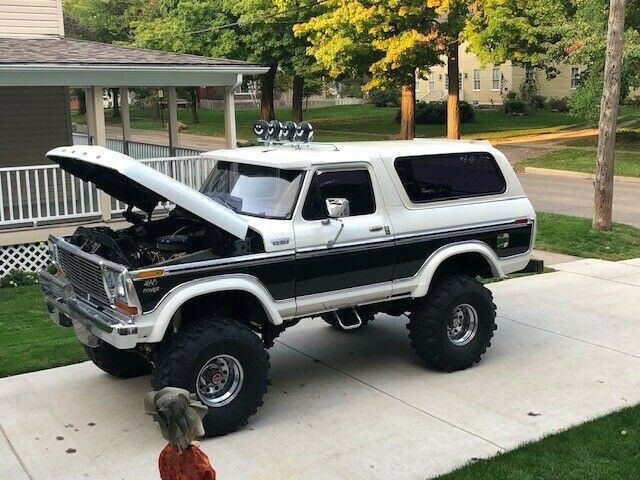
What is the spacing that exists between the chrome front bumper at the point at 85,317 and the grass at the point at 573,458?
2359mm

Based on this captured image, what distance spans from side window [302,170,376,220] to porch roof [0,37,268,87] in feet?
23.0

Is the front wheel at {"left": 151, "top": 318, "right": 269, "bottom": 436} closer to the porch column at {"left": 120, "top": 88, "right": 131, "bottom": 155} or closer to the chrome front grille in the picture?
the chrome front grille

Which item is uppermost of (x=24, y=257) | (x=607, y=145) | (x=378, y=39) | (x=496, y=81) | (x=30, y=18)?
(x=378, y=39)

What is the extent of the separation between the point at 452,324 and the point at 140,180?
322cm

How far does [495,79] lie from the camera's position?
56.2 metres

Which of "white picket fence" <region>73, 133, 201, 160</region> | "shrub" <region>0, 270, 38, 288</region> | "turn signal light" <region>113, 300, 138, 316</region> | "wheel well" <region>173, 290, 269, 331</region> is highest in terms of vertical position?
"white picket fence" <region>73, 133, 201, 160</region>

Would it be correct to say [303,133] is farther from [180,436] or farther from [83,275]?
[180,436]

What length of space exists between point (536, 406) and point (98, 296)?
352 cm

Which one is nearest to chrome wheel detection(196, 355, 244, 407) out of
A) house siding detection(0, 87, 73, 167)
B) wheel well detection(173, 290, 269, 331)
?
wheel well detection(173, 290, 269, 331)

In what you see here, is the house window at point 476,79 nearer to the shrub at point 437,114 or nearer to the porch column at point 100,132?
the shrub at point 437,114

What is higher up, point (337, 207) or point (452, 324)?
point (337, 207)

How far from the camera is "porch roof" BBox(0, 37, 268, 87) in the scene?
11.7 m

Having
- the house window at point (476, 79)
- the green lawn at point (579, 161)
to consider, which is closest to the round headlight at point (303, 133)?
the green lawn at point (579, 161)

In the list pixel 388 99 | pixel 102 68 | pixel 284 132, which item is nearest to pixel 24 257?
pixel 102 68
